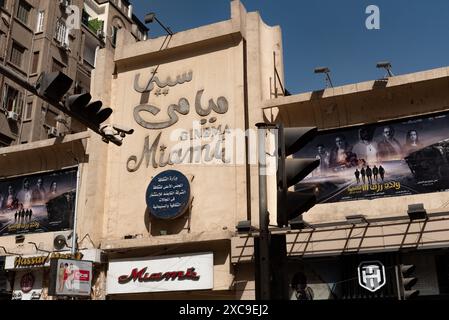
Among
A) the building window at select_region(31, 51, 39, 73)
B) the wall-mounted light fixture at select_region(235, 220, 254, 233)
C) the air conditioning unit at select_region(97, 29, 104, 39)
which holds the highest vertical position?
the air conditioning unit at select_region(97, 29, 104, 39)

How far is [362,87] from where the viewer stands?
1689cm

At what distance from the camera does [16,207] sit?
2208 centimetres

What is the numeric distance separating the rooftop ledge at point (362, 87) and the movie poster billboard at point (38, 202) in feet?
29.2

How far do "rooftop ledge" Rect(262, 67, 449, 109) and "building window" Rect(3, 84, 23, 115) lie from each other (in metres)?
16.6

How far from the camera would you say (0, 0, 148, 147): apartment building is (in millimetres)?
28016

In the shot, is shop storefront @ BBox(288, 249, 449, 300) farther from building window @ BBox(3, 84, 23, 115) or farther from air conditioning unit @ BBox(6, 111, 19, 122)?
building window @ BBox(3, 84, 23, 115)

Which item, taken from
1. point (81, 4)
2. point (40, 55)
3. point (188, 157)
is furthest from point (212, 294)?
point (81, 4)

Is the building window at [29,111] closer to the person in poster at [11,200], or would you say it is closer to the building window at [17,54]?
the building window at [17,54]

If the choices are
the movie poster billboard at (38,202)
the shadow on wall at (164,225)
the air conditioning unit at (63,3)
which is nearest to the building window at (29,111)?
the movie poster billboard at (38,202)

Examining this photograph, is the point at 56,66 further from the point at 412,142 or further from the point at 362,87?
the point at 412,142

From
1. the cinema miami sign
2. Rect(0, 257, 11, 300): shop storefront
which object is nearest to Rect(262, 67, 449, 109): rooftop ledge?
the cinema miami sign

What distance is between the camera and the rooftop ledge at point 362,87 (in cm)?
1611

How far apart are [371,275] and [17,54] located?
2321 cm

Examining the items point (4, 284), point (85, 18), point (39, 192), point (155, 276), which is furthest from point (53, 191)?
point (85, 18)
